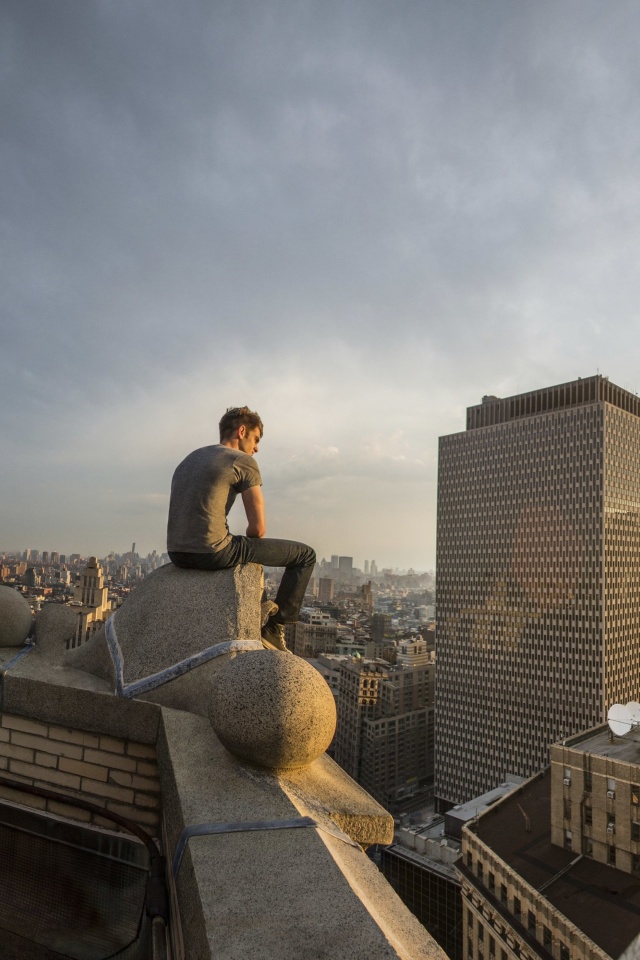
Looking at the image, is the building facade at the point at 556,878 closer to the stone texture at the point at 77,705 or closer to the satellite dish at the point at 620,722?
the satellite dish at the point at 620,722

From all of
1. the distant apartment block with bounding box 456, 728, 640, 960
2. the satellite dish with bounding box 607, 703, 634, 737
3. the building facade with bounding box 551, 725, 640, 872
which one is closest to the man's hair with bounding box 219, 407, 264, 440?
the distant apartment block with bounding box 456, 728, 640, 960

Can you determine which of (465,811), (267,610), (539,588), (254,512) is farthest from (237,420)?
(539,588)

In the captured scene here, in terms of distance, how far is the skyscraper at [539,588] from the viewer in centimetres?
8062

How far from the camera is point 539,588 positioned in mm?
84875

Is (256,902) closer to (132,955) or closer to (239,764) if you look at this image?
(239,764)

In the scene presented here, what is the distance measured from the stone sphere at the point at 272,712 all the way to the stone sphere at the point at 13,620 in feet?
9.71

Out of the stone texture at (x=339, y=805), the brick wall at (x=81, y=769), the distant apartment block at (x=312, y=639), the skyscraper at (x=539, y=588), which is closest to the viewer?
the stone texture at (x=339, y=805)

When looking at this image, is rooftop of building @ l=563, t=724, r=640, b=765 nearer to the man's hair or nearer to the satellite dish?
the satellite dish

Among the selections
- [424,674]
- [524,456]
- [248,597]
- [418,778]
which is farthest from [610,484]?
[248,597]

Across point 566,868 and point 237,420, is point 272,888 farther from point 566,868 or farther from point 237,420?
point 566,868

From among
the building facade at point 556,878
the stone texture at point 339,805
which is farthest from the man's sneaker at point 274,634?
the building facade at point 556,878

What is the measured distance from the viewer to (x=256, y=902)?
192 centimetres

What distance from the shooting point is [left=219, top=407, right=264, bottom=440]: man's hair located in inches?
217

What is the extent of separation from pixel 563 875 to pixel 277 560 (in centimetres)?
2861
